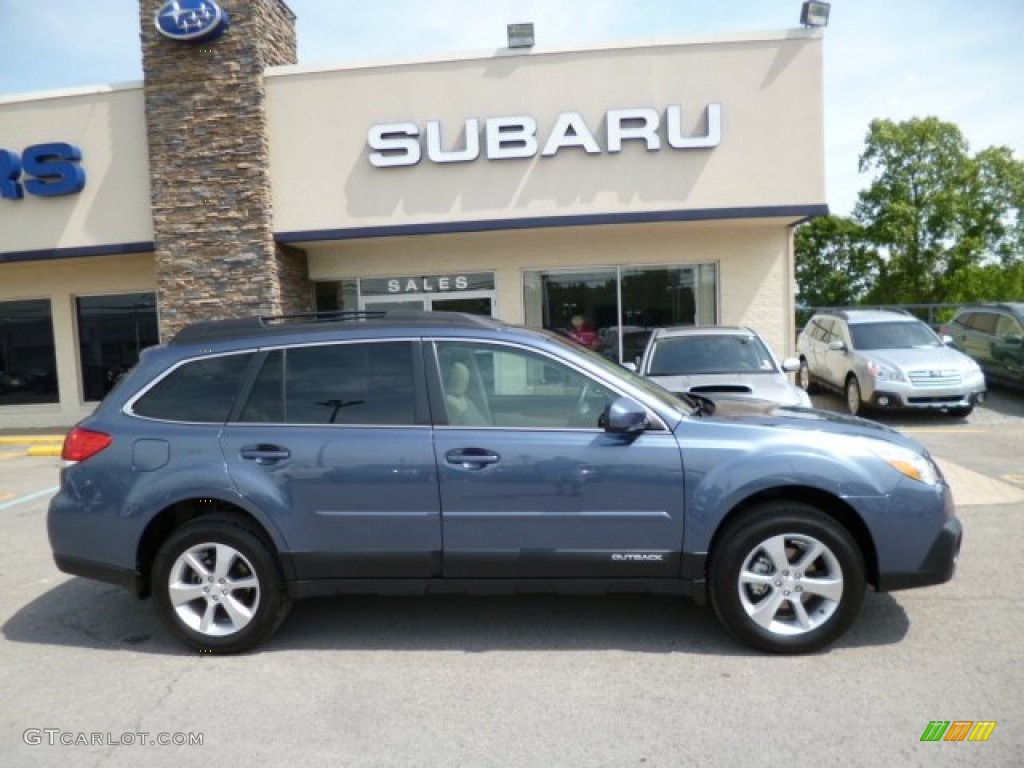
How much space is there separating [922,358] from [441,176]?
308 inches

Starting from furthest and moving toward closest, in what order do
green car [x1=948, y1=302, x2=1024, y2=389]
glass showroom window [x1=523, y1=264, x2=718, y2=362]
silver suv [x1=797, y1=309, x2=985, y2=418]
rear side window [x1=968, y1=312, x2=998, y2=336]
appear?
rear side window [x1=968, y1=312, x2=998, y2=336], green car [x1=948, y1=302, x2=1024, y2=389], glass showroom window [x1=523, y1=264, x2=718, y2=362], silver suv [x1=797, y1=309, x2=985, y2=418]

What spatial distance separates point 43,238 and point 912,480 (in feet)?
43.1

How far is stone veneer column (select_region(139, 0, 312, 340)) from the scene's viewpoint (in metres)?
11.5

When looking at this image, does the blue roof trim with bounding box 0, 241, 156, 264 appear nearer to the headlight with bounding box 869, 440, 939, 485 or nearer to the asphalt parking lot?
the asphalt parking lot

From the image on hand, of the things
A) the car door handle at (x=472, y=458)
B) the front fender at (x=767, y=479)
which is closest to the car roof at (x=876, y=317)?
the front fender at (x=767, y=479)

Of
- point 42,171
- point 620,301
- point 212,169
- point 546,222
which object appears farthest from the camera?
point 620,301

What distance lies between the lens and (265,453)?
394 cm

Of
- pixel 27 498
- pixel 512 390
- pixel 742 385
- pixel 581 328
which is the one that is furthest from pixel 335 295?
pixel 512 390

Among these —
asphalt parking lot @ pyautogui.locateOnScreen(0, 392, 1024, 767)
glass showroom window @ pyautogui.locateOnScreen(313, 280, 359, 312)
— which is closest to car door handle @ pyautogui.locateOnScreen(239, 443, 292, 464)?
asphalt parking lot @ pyautogui.locateOnScreen(0, 392, 1024, 767)

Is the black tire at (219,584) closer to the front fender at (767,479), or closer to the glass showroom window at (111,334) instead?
the front fender at (767,479)

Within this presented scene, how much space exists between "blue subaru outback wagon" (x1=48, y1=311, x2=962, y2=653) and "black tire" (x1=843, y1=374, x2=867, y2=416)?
28.1 ft

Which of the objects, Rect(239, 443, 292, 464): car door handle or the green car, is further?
the green car

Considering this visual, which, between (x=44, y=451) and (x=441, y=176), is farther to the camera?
(x=441, y=176)

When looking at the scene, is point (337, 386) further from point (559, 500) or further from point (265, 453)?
point (559, 500)
